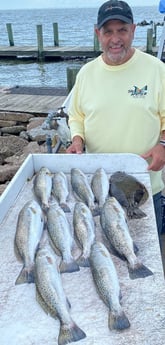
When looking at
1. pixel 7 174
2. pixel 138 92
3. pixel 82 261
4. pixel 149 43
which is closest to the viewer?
pixel 82 261

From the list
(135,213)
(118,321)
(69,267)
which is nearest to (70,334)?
(118,321)

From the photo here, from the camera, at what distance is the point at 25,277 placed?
181 centimetres

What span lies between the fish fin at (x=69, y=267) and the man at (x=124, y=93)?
→ 104cm

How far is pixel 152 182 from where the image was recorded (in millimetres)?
2887

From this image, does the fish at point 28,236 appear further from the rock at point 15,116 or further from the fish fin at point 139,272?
the rock at point 15,116

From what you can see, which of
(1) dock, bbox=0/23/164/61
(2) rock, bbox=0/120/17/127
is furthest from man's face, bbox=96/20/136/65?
(1) dock, bbox=0/23/164/61

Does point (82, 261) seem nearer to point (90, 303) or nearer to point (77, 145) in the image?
point (90, 303)

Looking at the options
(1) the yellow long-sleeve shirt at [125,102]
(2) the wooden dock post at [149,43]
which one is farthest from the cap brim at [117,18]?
(2) the wooden dock post at [149,43]

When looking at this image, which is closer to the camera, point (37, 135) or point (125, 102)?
point (125, 102)

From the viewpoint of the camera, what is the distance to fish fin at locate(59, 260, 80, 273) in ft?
6.04

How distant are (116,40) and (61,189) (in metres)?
0.96

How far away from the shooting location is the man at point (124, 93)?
261 cm

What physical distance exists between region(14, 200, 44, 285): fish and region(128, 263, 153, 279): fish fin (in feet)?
1.36

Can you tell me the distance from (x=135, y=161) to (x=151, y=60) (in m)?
0.63
